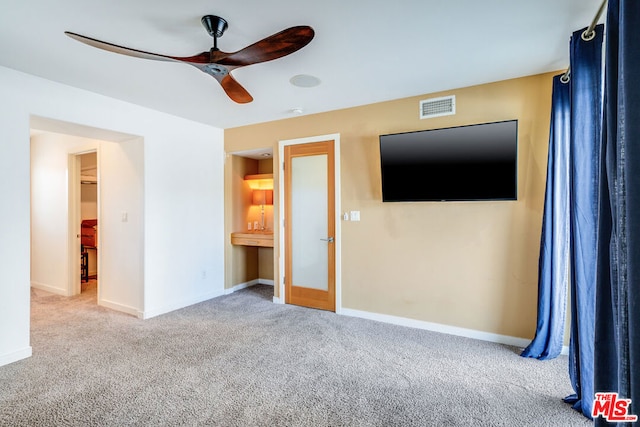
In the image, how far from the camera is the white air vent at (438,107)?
127 inches

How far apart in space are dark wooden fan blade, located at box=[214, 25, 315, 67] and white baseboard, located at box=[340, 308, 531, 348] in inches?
115

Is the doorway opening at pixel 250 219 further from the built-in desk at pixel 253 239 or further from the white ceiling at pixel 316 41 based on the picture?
the white ceiling at pixel 316 41

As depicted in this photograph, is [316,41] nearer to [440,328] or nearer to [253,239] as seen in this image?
[440,328]

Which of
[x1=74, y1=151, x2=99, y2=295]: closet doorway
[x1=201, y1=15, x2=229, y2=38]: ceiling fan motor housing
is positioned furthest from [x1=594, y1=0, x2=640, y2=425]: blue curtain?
[x1=74, y1=151, x2=99, y2=295]: closet doorway

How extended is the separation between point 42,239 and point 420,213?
19.2 ft

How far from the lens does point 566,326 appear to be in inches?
110

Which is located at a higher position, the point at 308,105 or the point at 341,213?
the point at 308,105

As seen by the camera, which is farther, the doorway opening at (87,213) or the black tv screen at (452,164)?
the doorway opening at (87,213)

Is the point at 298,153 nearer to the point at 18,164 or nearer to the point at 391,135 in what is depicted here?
the point at 391,135

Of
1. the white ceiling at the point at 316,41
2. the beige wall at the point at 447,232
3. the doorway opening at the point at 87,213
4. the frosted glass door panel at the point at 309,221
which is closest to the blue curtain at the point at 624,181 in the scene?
the white ceiling at the point at 316,41

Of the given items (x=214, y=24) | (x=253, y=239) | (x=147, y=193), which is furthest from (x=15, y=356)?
(x=214, y=24)

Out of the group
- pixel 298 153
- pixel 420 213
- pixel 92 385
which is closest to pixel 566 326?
pixel 420 213

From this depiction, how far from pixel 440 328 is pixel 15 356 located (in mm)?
3936

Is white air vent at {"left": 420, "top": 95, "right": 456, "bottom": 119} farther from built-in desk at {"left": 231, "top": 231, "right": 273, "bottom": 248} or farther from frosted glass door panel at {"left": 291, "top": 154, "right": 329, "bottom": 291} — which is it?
built-in desk at {"left": 231, "top": 231, "right": 273, "bottom": 248}
